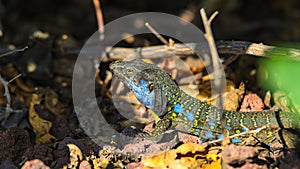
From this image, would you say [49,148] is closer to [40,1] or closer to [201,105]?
[201,105]

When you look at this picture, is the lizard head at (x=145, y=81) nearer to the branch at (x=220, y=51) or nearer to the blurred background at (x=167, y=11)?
the branch at (x=220, y=51)

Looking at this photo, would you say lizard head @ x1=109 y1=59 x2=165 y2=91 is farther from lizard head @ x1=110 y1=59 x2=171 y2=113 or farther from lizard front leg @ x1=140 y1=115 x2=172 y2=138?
lizard front leg @ x1=140 y1=115 x2=172 y2=138

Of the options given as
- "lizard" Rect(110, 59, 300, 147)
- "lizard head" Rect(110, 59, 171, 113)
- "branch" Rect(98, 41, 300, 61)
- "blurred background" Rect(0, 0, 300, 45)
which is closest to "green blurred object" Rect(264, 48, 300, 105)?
"branch" Rect(98, 41, 300, 61)

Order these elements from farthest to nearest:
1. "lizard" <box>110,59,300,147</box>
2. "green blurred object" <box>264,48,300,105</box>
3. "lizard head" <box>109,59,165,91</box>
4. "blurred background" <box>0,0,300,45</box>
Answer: "blurred background" <box>0,0,300,45</box> → "lizard head" <box>109,59,165,91</box> → "lizard" <box>110,59,300,147</box> → "green blurred object" <box>264,48,300,105</box>

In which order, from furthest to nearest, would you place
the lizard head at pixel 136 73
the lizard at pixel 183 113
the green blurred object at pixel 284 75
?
the lizard head at pixel 136 73 → the lizard at pixel 183 113 → the green blurred object at pixel 284 75

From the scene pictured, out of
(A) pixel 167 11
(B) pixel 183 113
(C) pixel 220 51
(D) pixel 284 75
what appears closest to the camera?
(B) pixel 183 113

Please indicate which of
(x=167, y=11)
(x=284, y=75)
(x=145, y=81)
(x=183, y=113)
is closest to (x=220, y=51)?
(x=284, y=75)

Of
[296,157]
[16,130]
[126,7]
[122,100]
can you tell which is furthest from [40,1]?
[296,157]

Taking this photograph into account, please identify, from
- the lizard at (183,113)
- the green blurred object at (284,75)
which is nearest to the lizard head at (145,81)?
the lizard at (183,113)

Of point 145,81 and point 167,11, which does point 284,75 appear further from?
point 167,11
